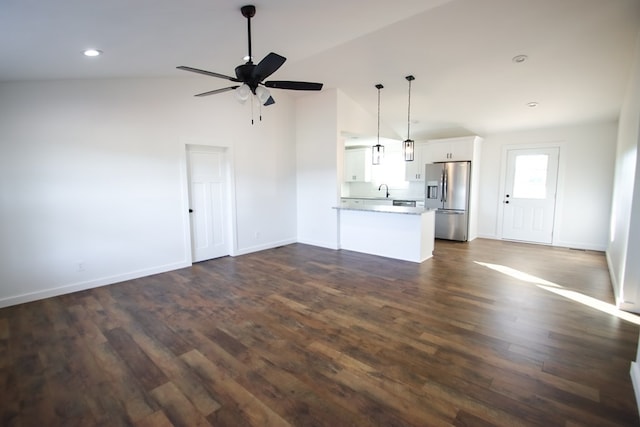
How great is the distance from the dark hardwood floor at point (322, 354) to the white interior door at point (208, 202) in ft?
3.75

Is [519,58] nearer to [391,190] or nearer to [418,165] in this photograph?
[418,165]

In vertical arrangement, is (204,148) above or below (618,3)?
below

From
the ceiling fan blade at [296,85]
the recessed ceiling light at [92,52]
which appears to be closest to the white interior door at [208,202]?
the recessed ceiling light at [92,52]

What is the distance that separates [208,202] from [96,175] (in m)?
1.74

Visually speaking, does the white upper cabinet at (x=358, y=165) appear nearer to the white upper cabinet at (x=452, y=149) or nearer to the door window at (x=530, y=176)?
the white upper cabinet at (x=452, y=149)

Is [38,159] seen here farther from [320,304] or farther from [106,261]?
[320,304]

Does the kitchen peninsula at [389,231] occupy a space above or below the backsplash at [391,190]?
below

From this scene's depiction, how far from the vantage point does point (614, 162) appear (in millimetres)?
5664

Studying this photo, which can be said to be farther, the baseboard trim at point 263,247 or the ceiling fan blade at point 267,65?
the baseboard trim at point 263,247

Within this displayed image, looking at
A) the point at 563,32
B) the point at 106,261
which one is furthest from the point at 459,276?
the point at 106,261

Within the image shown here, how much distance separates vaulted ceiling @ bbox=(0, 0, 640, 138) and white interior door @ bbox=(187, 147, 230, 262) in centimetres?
115

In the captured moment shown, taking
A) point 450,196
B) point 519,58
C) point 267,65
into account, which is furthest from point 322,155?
point 267,65

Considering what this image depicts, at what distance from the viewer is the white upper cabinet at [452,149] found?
6758 mm

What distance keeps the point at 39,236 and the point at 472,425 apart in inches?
190
